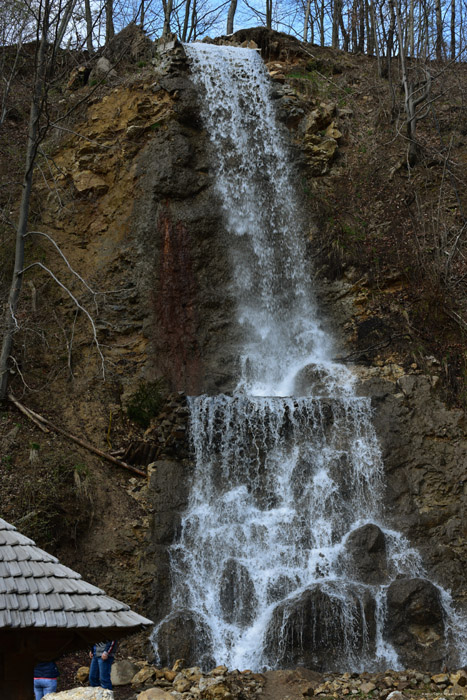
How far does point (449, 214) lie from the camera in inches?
645

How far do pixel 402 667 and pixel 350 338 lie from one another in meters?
6.82

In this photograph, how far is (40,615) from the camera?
12.4 ft

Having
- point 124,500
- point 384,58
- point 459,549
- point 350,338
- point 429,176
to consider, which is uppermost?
point 384,58

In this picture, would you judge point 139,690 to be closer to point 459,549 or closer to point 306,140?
point 459,549

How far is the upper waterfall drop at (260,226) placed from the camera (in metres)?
14.7

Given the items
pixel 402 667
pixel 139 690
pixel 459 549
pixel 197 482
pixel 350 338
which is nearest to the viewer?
pixel 139 690

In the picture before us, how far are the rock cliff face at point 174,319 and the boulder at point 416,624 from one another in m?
0.03

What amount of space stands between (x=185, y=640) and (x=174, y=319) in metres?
6.79

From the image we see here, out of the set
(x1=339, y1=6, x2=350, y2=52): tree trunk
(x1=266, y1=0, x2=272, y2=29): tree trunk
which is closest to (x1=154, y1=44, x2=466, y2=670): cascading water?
(x1=339, y1=6, x2=350, y2=52): tree trunk

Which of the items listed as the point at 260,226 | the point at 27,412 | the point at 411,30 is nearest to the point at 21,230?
the point at 27,412

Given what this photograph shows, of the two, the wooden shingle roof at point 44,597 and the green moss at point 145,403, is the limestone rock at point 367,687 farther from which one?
→ the green moss at point 145,403

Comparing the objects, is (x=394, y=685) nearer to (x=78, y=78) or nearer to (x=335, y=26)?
(x=78, y=78)

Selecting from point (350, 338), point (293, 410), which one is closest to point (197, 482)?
point (293, 410)

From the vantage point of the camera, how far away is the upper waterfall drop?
1466cm
